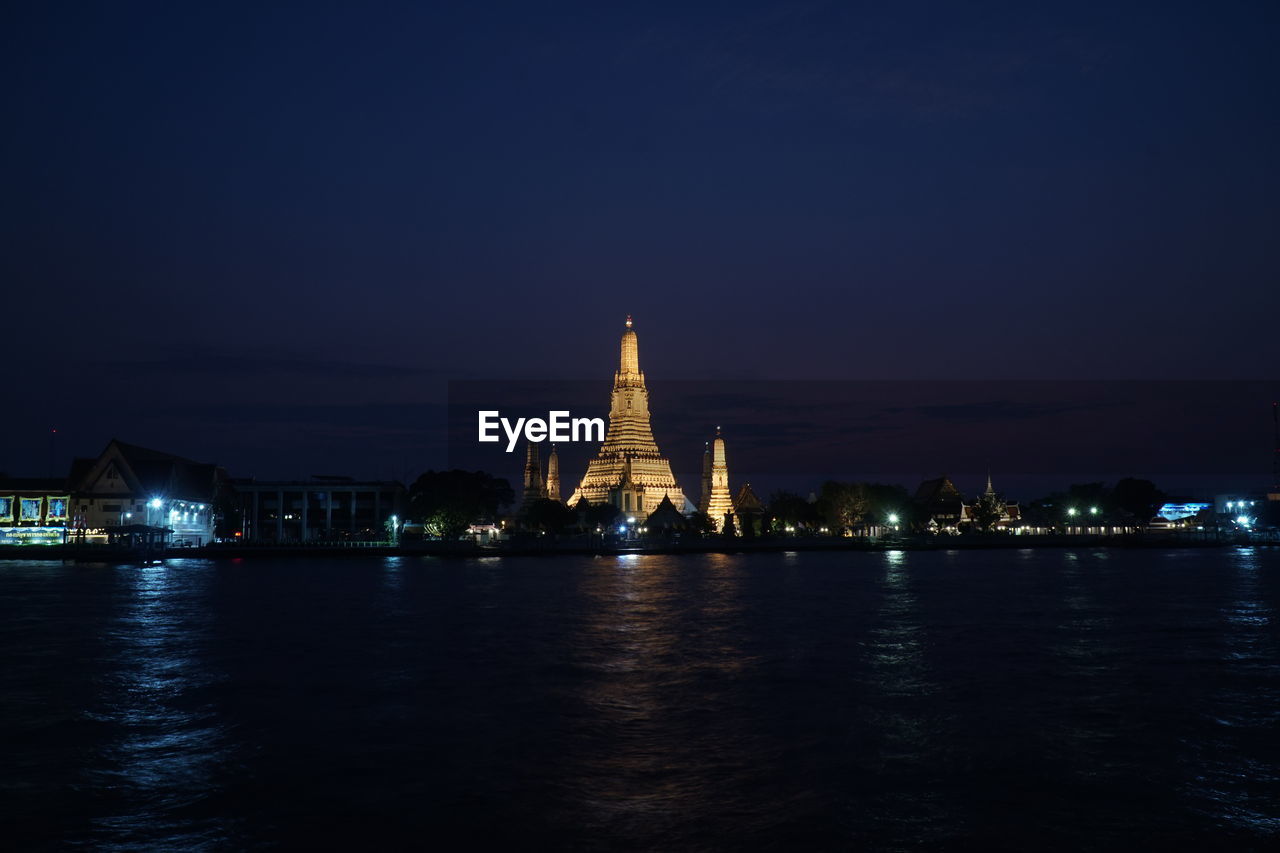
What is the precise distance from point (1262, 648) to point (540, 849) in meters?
27.4

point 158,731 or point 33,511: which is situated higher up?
point 33,511

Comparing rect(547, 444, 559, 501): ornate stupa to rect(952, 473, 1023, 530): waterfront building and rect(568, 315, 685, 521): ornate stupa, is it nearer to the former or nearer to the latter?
rect(568, 315, 685, 521): ornate stupa

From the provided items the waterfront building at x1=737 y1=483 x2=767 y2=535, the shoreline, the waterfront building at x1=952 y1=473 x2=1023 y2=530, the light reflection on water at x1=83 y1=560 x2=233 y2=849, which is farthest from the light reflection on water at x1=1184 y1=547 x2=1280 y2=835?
the waterfront building at x1=952 y1=473 x2=1023 y2=530

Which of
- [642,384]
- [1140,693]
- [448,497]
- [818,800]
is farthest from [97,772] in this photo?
[642,384]

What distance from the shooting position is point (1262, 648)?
3100 centimetres

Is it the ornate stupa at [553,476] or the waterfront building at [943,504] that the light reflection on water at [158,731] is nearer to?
the ornate stupa at [553,476]

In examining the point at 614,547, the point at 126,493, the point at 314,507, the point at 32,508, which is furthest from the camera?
the point at 314,507

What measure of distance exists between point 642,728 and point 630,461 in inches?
5079

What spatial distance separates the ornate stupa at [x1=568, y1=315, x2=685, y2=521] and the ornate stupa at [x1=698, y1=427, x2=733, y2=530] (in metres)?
5.74

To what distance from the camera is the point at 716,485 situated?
489ft

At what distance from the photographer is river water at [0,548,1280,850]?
13.6 m

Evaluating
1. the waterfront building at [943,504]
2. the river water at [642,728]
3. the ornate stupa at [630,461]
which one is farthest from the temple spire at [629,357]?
the river water at [642,728]

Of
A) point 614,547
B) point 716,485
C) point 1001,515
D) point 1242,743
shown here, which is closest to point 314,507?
point 614,547

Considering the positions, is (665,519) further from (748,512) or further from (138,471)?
(138,471)
